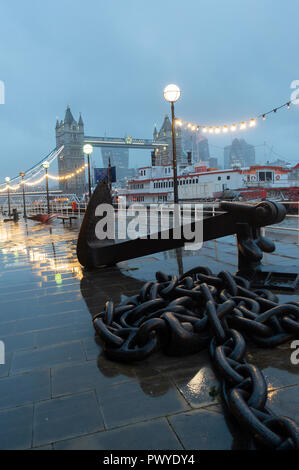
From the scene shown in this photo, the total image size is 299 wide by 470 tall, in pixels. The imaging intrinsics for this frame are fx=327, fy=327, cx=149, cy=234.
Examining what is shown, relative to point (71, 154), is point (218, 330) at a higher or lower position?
lower

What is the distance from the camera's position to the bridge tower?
88.5 meters

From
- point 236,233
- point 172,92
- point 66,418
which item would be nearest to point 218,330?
point 66,418

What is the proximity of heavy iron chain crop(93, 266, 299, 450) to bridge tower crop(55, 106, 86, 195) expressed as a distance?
77471 millimetres

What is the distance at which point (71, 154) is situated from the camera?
104 metres

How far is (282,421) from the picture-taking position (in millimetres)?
1532

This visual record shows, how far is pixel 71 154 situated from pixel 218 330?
353ft

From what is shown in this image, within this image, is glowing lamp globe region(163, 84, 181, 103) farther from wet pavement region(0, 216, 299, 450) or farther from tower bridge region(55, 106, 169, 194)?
tower bridge region(55, 106, 169, 194)

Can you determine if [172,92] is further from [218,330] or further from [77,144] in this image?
[77,144]

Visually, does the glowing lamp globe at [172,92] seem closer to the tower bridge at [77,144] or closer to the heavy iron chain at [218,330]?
the heavy iron chain at [218,330]

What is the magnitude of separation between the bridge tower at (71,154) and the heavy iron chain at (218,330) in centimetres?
7747

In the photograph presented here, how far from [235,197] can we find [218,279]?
30708 mm

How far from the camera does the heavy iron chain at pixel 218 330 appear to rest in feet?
5.88

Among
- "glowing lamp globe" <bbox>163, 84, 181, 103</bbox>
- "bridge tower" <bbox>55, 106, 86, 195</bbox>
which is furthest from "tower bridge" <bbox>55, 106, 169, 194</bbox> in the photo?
"glowing lamp globe" <bbox>163, 84, 181, 103</bbox>

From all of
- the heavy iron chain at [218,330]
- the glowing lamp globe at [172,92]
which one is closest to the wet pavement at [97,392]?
the heavy iron chain at [218,330]
